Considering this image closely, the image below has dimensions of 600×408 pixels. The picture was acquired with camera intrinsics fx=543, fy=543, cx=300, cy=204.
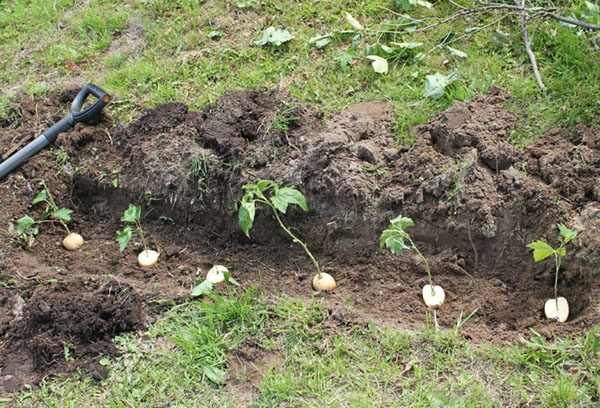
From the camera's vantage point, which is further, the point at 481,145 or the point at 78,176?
the point at 78,176

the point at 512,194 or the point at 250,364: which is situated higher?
the point at 512,194

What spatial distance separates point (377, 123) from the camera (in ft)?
11.1

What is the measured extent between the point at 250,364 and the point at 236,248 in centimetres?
89

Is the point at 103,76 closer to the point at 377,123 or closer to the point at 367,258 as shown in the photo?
the point at 377,123

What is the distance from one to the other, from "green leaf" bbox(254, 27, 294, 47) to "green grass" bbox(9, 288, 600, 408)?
7.11 ft

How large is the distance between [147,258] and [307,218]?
1010 millimetres

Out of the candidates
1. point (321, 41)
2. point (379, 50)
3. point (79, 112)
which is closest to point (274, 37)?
point (321, 41)

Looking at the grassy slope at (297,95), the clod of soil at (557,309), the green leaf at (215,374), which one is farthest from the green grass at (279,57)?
the green leaf at (215,374)

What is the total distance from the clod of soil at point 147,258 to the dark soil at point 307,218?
4 cm

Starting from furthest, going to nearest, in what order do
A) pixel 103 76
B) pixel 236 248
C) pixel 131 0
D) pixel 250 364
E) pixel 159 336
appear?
pixel 131 0 < pixel 103 76 < pixel 236 248 < pixel 159 336 < pixel 250 364

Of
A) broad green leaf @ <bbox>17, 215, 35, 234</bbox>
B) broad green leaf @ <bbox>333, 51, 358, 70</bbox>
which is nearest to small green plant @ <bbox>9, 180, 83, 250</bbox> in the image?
broad green leaf @ <bbox>17, 215, 35, 234</bbox>

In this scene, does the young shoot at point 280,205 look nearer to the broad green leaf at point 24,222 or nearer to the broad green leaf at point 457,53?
the broad green leaf at point 24,222

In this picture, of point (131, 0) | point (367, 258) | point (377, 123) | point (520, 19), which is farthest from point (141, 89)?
point (520, 19)

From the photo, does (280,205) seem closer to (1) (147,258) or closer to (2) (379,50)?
(1) (147,258)
